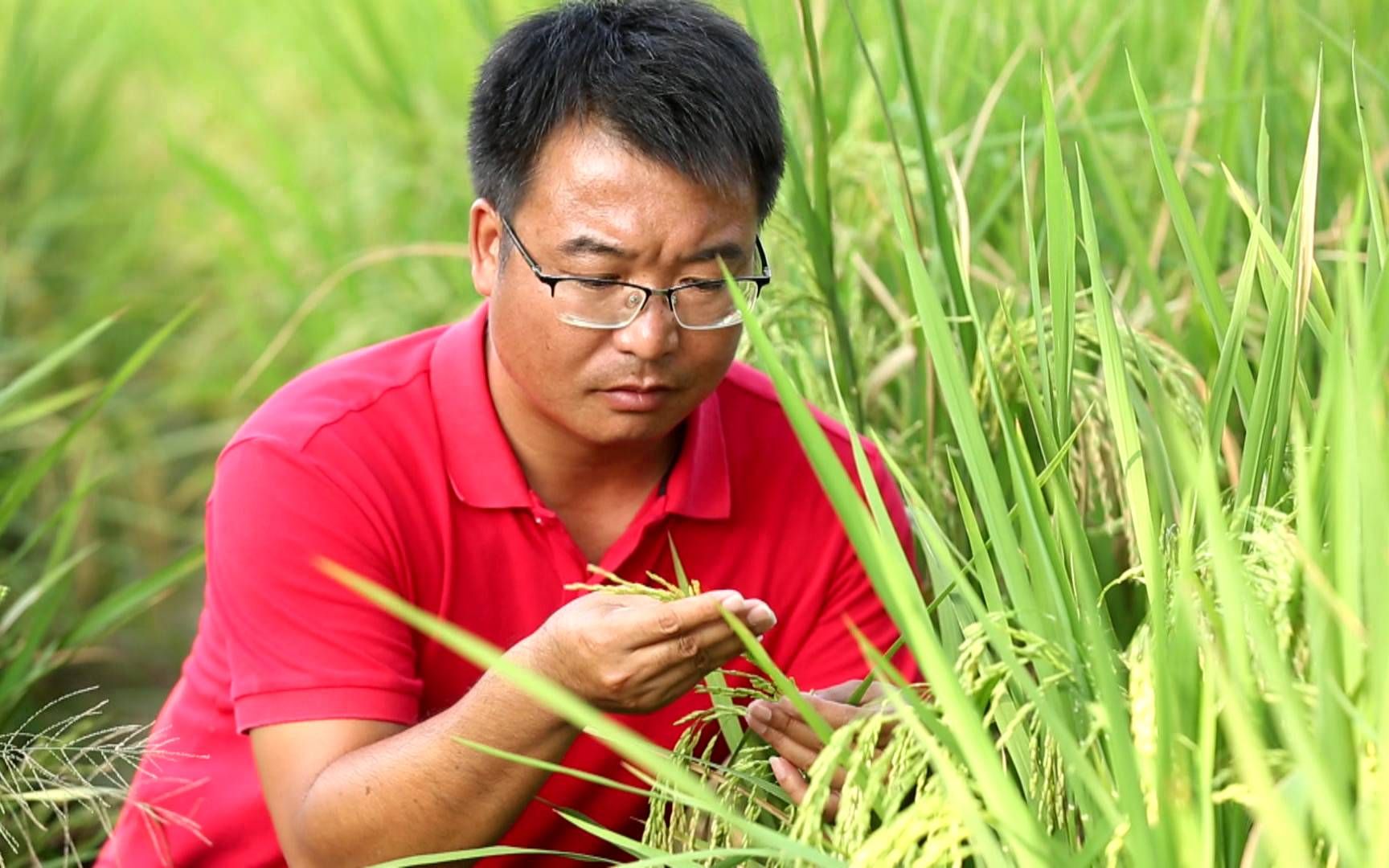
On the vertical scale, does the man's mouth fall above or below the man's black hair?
below

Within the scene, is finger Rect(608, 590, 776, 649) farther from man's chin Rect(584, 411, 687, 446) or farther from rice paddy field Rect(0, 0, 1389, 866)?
man's chin Rect(584, 411, 687, 446)

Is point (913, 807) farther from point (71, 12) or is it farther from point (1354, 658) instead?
point (71, 12)

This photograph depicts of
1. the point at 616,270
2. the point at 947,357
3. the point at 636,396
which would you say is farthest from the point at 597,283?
the point at 947,357

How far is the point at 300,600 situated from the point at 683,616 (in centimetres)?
61

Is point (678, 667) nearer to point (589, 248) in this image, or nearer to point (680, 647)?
point (680, 647)

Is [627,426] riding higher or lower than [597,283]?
lower

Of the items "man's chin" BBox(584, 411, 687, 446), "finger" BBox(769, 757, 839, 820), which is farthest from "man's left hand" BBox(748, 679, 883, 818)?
"man's chin" BBox(584, 411, 687, 446)

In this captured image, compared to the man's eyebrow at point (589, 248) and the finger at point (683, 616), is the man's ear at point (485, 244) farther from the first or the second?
the finger at point (683, 616)

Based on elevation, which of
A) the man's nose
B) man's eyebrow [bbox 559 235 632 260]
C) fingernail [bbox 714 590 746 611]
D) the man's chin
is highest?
man's eyebrow [bbox 559 235 632 260]

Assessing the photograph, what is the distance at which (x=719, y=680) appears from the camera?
1.81 m

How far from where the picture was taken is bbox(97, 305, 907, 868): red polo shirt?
197 centimetres

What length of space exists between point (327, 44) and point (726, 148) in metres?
2.87

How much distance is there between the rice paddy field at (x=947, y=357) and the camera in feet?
4.00

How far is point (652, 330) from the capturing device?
1.87 meters
